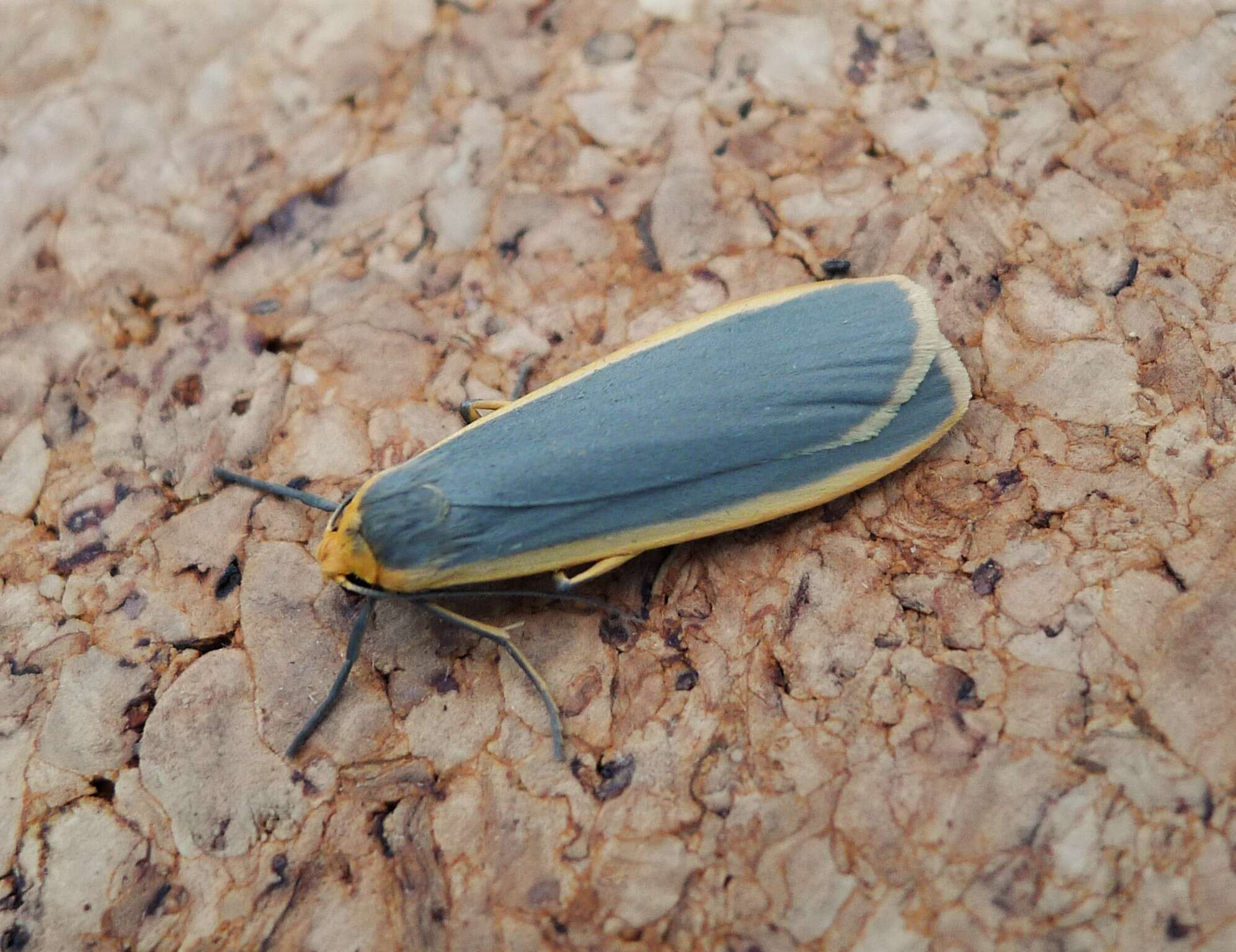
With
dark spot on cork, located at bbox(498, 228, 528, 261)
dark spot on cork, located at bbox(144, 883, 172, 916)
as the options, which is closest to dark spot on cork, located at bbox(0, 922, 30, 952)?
dark spot on cork, located at bbox(144, 883, 172, 916)

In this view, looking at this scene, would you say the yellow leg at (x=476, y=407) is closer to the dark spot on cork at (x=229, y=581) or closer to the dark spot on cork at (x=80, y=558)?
the dark spot on cork at (x=229, y=581)

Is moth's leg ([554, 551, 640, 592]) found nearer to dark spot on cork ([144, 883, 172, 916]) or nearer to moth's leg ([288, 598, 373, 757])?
moth's leg ([288, 598, 373, 757])

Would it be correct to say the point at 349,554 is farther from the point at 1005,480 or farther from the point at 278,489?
the point at 1005,480

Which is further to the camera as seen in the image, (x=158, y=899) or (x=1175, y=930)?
(x=158, y=899)

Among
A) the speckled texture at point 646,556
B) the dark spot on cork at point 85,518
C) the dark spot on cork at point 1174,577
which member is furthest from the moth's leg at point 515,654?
the dark spot on cork at point 1174,577

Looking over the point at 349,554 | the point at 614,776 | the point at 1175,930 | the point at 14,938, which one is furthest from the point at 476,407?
the point at 1175,930

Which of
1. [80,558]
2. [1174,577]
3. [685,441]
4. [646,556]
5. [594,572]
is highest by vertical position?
[80,558]

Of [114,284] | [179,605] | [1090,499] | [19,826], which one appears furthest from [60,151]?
[1090,499]

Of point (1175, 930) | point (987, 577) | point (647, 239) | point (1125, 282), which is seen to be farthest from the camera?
point (647, 239)
